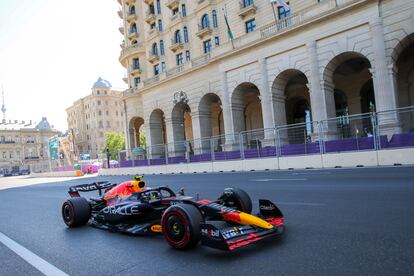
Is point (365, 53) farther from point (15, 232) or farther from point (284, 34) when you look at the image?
point (15, 232)

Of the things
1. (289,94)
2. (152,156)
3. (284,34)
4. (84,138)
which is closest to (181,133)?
(152,156)

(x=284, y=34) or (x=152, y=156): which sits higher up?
(x=284, y=34)

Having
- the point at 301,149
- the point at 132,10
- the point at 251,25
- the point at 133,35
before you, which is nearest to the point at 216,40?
the point at 251,25

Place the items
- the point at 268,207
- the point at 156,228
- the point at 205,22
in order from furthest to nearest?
the point at 205,22 < the point at 156,228 < the point at 268,207

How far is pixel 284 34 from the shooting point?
2412 cm

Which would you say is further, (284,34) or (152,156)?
(152,156)

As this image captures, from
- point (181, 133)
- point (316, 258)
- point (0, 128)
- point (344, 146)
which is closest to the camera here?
point (316, 258)

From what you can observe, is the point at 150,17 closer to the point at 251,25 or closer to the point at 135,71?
the point at 135,71

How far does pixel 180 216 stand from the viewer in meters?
4.15

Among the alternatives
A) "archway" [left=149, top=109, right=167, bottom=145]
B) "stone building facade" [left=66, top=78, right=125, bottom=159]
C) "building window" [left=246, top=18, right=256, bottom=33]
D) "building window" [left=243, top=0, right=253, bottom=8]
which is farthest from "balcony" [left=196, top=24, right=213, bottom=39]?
"stone building facade" [left=66, top=78, right=125, bottom=159]

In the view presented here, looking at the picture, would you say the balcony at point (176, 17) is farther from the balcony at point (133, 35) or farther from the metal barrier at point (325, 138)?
the metal barrier at point (325, 138)

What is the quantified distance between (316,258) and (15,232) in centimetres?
574

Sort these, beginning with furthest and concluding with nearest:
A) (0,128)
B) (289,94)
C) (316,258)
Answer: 1. (0,128)
2. (289,94)
3. (316,258)

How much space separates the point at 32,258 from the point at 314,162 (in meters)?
14.7
